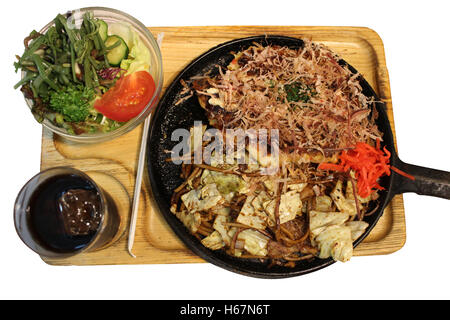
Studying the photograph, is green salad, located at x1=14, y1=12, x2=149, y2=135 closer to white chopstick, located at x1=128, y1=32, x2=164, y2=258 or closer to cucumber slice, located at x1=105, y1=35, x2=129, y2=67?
cucumber slice, located at x1=105, y1=35, x2=129, y2=67

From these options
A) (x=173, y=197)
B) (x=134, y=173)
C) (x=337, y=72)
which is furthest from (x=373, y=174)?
(x=134, y=173)

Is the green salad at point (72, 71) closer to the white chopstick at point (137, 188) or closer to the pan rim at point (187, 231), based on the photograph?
the white chopstick at point (137, 188)

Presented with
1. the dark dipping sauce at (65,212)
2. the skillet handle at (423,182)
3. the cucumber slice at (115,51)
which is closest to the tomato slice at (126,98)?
the cucumber slice at (115,51)

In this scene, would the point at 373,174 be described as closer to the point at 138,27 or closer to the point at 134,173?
the point at 134,173

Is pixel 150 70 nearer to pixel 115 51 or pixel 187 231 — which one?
pixel 115 51

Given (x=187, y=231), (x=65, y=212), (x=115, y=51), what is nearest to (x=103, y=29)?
(x=115, y=51)

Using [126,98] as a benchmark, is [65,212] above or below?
below

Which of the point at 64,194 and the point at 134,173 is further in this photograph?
the point at 134,173
